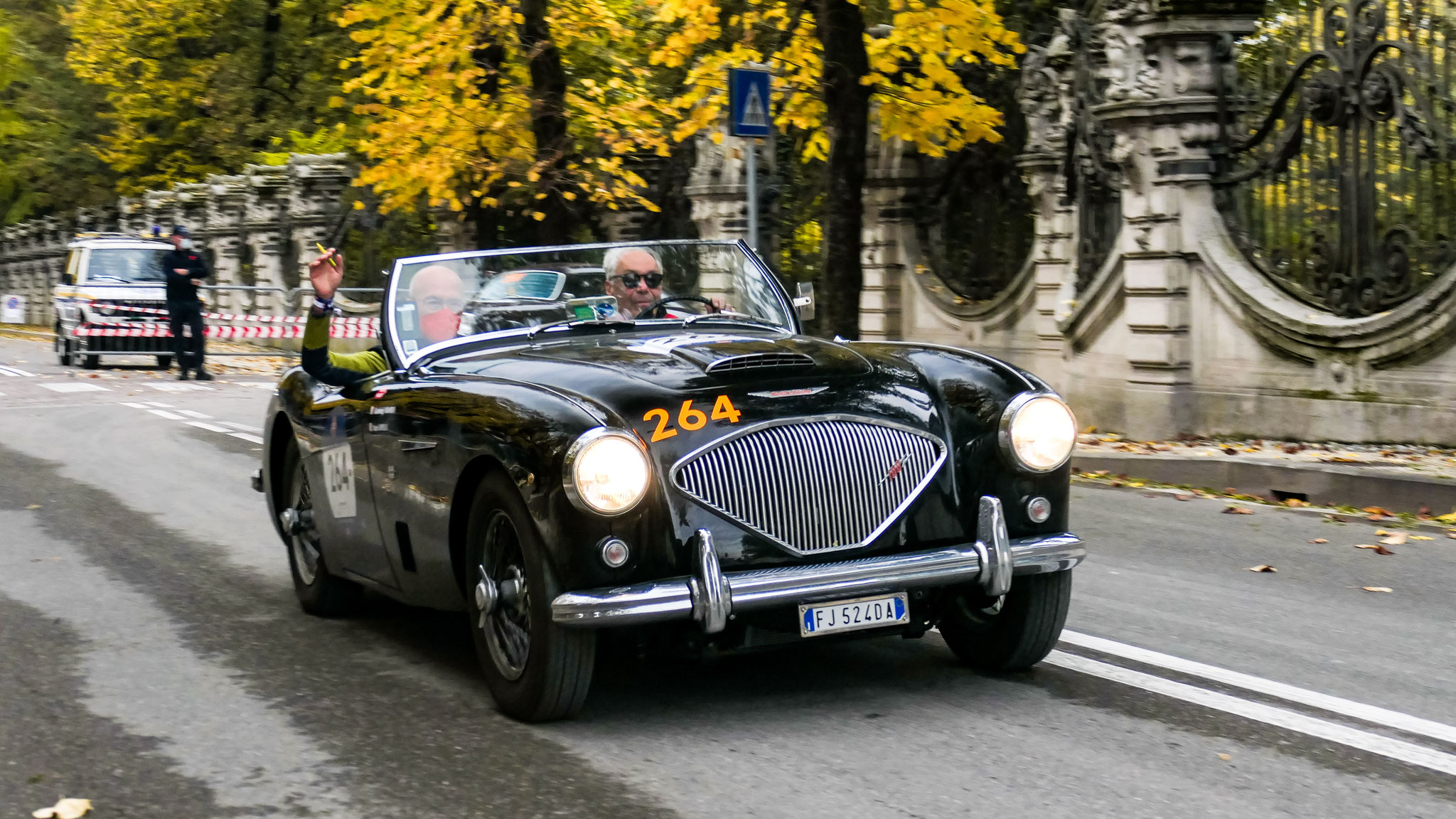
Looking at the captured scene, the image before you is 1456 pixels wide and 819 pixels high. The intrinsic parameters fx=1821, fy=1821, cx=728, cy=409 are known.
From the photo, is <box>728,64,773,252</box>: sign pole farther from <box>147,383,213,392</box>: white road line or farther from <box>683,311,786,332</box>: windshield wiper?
<box>147,383,213,392</box>: white road line

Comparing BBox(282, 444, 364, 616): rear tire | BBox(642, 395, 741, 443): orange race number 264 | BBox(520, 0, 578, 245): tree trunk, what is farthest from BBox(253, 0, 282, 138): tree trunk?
BBox(642, 395, 741, 443): orange race number 264

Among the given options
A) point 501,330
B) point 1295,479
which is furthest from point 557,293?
point 1295,479

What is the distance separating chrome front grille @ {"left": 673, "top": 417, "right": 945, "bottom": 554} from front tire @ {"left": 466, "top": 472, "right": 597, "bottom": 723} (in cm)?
52

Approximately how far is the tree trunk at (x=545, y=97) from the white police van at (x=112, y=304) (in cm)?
786

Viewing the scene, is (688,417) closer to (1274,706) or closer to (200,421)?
(1274,706)

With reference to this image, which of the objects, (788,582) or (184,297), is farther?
(184,297)

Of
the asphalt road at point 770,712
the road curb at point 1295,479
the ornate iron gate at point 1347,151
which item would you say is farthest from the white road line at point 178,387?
the asphalt road at point 770,712

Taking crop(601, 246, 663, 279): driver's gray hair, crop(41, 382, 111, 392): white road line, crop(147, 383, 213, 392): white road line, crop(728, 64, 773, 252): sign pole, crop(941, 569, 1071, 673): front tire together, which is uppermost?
crop(728, 64, 773, 252): sign pole

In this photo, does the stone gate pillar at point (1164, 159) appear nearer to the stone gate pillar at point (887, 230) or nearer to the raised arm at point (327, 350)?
the stone gate pillar at point (887, 230)

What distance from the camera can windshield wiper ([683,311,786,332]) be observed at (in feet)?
22.5

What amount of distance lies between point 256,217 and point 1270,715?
1466 inches

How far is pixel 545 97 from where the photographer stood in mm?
24062

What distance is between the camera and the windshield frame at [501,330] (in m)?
6.64

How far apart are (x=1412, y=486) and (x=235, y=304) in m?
34.6
